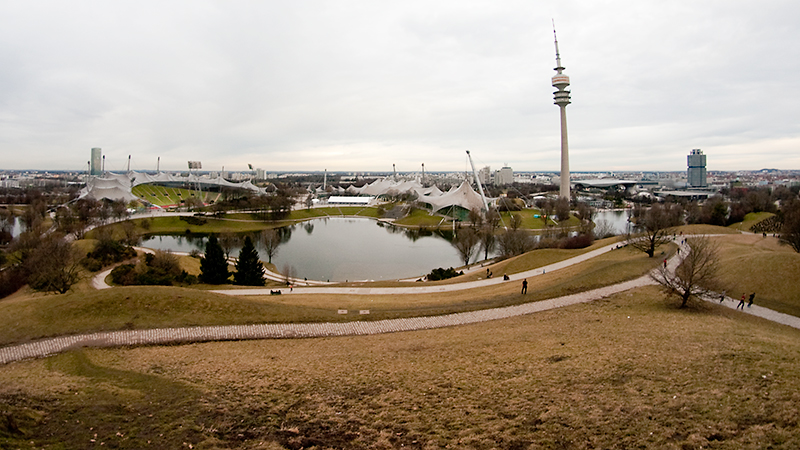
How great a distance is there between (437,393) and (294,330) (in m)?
6.39

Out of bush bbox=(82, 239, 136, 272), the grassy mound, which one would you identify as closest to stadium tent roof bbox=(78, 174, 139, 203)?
bush bbox=(82, 239, 136, 272)

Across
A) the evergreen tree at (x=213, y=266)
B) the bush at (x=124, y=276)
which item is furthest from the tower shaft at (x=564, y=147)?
the bush at (x=124, y=276)

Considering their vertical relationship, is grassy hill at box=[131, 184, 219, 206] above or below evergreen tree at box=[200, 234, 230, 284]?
above

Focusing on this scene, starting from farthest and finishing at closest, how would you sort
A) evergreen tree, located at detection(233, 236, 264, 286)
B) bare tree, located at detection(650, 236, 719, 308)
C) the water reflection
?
1. the water reflection
2. evergreen tree, located at detection(233, 236, 264, 286)
3. bare tree, located at detection(650, 236, 719, 308)

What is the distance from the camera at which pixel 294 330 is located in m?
12.1

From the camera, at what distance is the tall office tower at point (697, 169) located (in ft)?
419

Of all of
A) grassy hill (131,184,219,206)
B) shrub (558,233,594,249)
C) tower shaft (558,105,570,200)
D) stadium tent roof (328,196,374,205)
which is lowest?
shrub (558,233,594,249)

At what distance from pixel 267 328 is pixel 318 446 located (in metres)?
7.39

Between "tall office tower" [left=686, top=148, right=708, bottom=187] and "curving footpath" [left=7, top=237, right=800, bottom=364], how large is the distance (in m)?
144

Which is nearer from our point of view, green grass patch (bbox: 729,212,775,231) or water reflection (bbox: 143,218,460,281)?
water reflection (bbox: 143,218,460,281)

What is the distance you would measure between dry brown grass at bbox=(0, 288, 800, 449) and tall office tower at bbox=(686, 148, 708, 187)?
483ft

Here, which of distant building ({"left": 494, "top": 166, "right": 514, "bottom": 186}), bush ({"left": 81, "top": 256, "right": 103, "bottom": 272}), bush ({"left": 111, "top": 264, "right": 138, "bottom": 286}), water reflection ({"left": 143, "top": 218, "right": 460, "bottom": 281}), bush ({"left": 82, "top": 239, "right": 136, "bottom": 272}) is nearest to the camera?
bush ({"left": 111, "top": 264, "right": 138, "bottom": 286})

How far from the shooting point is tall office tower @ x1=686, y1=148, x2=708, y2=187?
128 metres

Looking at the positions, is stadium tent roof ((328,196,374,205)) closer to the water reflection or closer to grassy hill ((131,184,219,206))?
grassy hill ((131,184,219,206))
